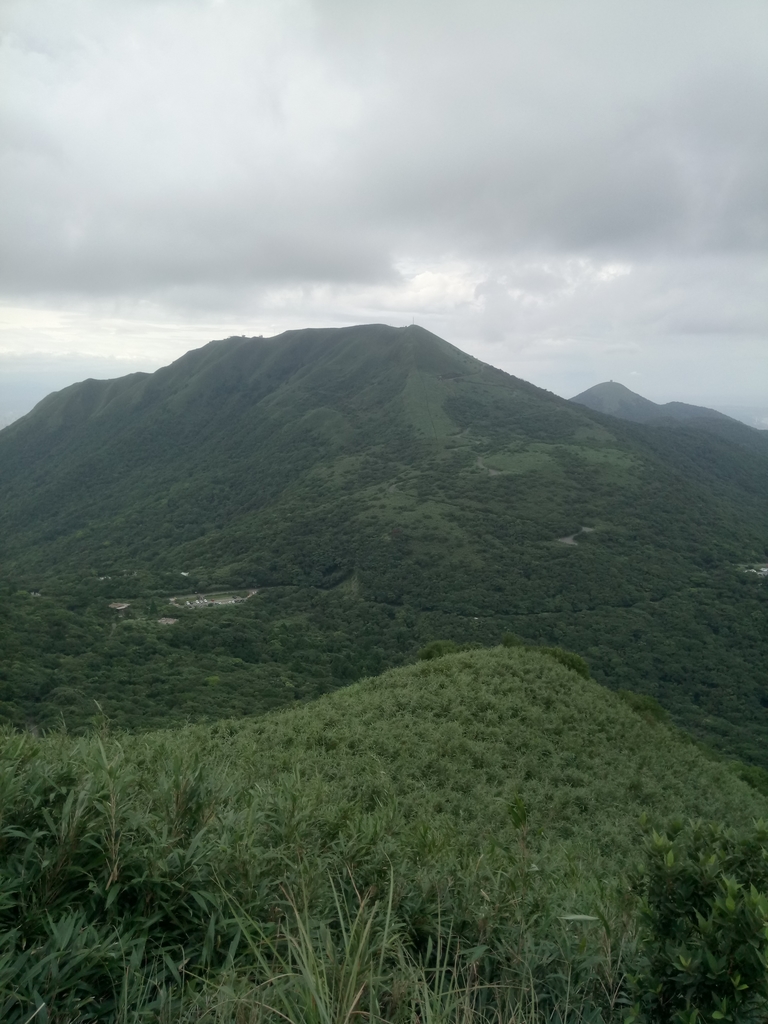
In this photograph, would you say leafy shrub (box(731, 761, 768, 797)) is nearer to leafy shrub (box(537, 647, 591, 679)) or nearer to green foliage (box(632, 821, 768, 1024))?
leafy shrub (box(537, 647, 591, 679))

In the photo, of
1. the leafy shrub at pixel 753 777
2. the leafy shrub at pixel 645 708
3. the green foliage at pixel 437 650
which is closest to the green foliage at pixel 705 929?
the leafy shrub at pixel 645 708

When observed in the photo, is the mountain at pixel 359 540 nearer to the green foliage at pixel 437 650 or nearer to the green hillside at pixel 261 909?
the green foliage at pixel 437 650

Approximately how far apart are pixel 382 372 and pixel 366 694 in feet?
448

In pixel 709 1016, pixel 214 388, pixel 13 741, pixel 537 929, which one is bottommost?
pixel 537 929

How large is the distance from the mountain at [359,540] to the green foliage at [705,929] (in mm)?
17172

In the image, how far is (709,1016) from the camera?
2.83 m

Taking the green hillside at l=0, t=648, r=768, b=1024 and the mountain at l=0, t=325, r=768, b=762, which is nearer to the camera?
the green hillside at l=0, t=648, r=768, b=1024

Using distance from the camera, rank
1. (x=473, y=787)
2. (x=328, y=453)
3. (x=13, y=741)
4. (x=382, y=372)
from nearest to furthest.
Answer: (x=13, y=741)
(x=473, y=787)
(x=328, y=453)
(x=382, y=372)

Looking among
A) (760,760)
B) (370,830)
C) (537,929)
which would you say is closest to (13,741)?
(370,830)

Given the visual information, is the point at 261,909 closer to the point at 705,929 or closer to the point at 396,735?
the point at 705,929

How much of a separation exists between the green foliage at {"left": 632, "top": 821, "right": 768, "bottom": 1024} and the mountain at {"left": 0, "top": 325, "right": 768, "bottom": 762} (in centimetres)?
1717

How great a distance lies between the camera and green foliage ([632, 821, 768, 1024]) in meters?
2.72

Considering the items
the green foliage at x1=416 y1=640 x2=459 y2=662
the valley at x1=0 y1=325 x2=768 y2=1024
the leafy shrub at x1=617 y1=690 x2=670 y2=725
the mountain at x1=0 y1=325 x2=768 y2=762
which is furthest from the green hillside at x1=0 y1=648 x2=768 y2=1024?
the green foliage at x1=416 y1=640 x2=459 y2=662

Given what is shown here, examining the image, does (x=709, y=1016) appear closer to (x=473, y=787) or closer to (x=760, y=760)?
(x=473, y=787)
